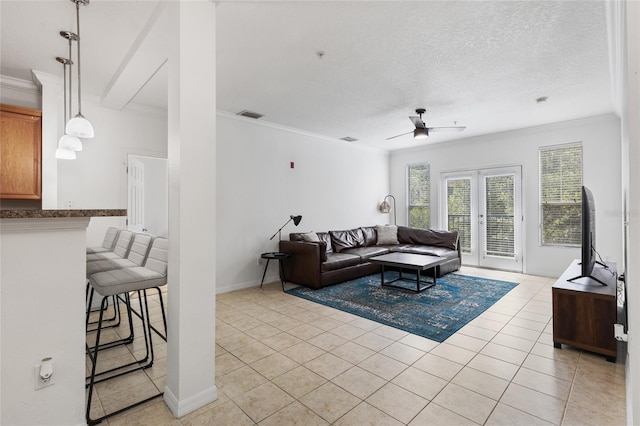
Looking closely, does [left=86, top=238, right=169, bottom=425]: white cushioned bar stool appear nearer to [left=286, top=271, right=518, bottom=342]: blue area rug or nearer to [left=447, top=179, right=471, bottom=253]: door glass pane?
[left=286, top=271, right=518, bottom=342]: blue area rug

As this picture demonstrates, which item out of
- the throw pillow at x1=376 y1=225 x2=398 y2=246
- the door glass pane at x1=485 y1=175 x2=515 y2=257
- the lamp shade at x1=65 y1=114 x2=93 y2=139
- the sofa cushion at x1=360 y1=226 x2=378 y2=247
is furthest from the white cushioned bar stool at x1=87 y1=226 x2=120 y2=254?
the door glass pane at x1=485 y1=175 x2=515 y2=257

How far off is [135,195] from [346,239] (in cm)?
378

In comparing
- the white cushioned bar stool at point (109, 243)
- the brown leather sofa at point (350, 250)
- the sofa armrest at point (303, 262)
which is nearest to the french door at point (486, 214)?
the brown leather sofa at point (350, 250)

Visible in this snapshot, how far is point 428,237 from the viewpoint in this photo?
6340 millimetres

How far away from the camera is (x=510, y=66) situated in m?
3.21

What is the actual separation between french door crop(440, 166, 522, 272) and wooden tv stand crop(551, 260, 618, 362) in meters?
3.25

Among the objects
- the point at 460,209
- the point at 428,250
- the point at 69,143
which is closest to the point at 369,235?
the point at 428,250

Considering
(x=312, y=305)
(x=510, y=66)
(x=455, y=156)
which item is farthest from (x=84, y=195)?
(x=455, y=156)

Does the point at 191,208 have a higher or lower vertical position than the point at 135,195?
lower

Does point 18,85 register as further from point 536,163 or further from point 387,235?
point 536,163

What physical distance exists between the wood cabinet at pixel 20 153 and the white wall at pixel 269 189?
2.07 meters

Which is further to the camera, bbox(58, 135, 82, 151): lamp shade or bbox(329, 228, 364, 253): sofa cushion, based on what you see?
bbox(329, 228, 364, 253): sofa cushion

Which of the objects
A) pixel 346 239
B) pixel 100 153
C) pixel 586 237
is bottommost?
pixel 346 239

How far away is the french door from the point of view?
5.84m
